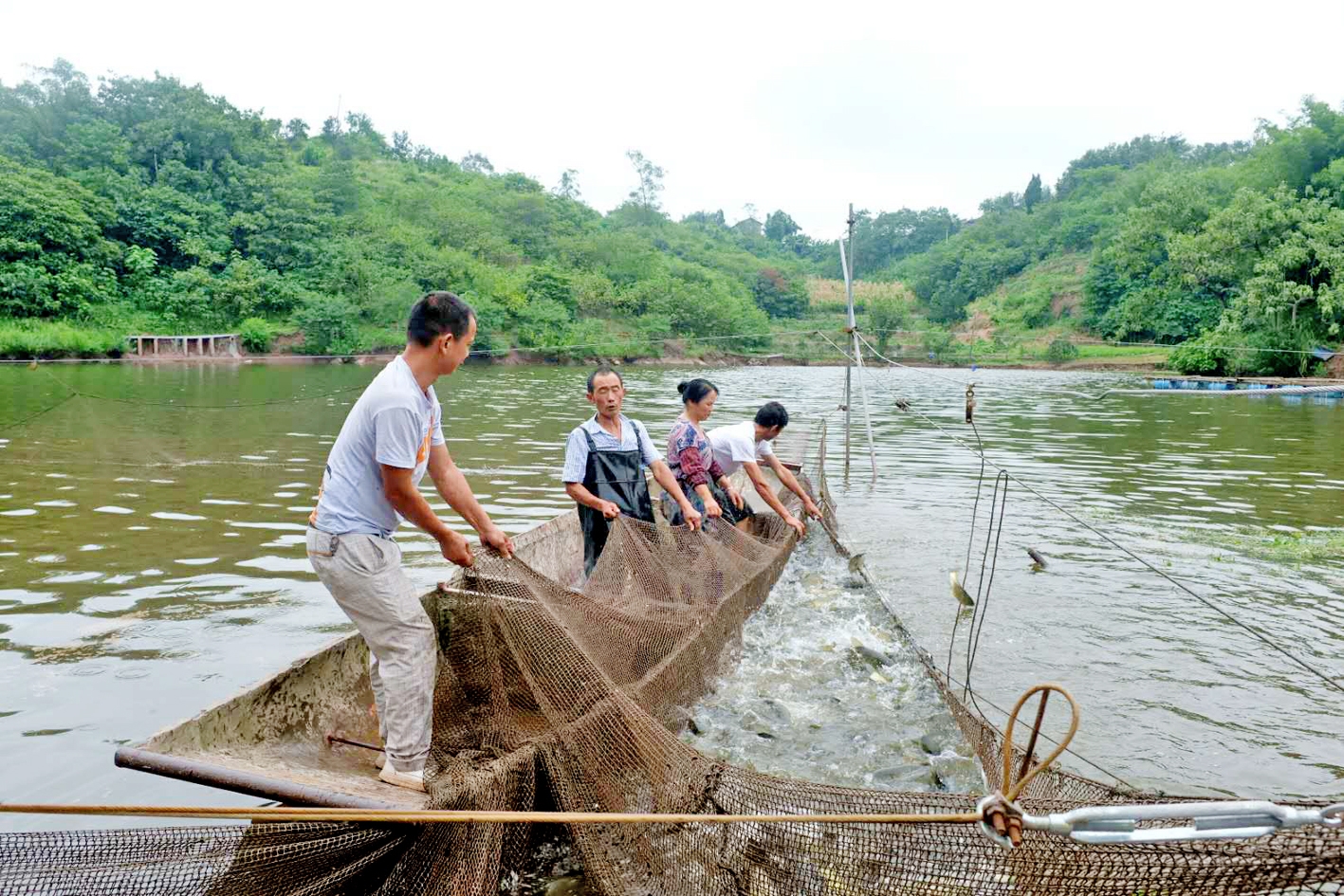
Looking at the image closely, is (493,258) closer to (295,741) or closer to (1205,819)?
(295,741)

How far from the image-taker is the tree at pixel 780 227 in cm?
10981

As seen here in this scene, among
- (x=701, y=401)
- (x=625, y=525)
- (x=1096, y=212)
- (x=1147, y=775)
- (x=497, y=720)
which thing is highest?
(x=1096, y=212)

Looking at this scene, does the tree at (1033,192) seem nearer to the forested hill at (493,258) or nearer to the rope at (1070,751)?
the forested hill at (493,258)

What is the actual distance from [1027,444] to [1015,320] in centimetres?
4974

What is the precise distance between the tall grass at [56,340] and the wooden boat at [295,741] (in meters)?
33.4

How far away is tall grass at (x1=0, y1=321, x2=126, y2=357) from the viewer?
100 ft

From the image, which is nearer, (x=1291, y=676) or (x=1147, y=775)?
(x=1147, y=775)

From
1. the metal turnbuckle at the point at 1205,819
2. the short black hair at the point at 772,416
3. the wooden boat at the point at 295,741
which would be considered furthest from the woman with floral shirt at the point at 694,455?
the metal turnbuckle at the point at 1205,819

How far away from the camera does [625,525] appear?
482cm

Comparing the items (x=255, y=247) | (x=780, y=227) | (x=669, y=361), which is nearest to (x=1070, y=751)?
(x=669, y=361)

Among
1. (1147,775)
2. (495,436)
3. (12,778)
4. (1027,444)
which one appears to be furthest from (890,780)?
(1027,444)

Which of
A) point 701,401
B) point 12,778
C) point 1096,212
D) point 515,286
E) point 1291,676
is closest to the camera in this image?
point 12,778

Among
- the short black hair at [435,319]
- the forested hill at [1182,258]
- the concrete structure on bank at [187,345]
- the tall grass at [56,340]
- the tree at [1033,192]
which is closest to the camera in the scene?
the short black hair at [435,319]

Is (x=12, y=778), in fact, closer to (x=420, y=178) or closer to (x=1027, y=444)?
(x=1027, y=444)
